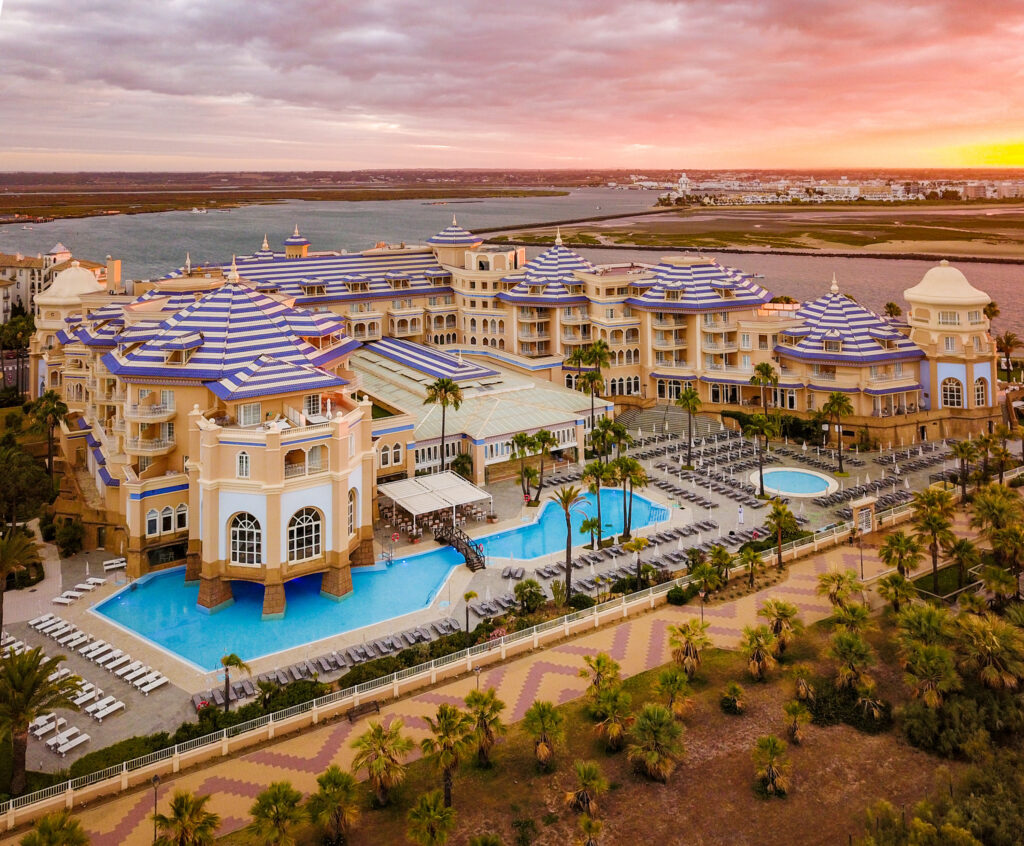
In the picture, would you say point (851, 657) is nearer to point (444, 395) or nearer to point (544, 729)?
point (544, 729)

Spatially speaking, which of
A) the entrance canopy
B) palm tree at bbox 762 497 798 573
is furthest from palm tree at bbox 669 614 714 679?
the entrance canopy

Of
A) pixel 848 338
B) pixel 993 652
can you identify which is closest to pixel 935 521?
pixel 993 652

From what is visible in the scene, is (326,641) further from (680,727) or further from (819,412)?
(819,412)

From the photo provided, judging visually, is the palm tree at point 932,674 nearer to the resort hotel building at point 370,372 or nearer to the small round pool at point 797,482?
the small round pool at point 797,482

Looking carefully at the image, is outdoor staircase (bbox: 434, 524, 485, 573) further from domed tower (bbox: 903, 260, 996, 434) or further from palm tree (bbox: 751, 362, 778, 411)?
domed tower (bbox: 903, 260, 996, 434)

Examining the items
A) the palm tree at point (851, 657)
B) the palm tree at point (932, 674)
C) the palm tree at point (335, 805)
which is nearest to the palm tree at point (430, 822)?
the palm tree at point (335, 805)

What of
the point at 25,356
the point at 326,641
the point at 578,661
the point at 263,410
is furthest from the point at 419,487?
the point at 25,356

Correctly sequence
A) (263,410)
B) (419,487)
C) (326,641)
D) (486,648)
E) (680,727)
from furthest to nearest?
1. (419,487)
2. (263,410)
3. (326,641)
4. (486,648)
5. (680,727)
